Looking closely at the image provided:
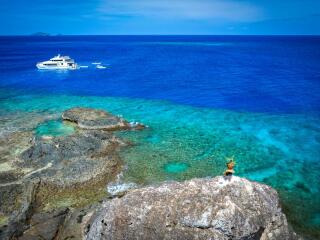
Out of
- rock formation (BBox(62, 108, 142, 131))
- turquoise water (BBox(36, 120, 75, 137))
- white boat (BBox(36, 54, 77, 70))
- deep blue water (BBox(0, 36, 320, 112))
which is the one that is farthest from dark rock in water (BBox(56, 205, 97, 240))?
white boat (BBox(36, 54, 77, 70))

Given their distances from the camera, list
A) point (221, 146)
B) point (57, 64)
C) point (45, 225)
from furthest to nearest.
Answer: point (57, 64) < point (221, 146) < point (45, 225)

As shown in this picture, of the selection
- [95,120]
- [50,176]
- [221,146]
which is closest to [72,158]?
[50,176]

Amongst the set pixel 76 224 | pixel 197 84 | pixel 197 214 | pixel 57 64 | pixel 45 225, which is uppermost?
pixel 197 214

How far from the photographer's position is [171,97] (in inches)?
2302

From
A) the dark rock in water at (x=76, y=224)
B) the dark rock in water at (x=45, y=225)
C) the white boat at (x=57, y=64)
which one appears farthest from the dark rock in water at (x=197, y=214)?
Answer: the white boat at (x=57, y=64)

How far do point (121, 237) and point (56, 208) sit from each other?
27.3ft

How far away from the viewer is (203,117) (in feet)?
147

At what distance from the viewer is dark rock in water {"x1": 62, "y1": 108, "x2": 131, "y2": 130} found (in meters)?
37.7

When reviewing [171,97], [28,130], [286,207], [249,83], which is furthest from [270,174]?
[249,83]

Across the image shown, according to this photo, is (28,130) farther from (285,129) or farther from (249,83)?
(249,83)

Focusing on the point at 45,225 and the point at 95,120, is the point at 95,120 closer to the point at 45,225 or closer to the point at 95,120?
the point at 95,120

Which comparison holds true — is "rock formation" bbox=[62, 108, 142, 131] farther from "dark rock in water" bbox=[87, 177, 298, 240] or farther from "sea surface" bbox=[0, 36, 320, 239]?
"dark rock in water" bbox=[87, 177, 298, 240]

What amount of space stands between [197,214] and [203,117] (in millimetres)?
30031

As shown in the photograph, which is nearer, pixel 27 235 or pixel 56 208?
pixel 27 235
